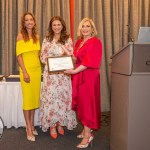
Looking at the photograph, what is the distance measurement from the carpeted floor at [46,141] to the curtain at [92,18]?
1.35m

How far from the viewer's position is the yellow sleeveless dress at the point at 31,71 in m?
3.01

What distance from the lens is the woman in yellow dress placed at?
301 centimetres

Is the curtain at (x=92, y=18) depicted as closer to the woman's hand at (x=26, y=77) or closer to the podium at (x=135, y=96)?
the woman's hand at (x=26, y=77)

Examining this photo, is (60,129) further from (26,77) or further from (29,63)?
(29,63)

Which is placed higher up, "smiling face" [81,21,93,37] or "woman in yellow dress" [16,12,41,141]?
"smiling face" [81,21,93,37]

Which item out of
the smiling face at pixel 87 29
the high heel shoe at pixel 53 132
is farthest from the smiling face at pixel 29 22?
the high heel shoe at pixel 53 132

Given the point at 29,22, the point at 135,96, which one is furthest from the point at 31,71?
the point at 135,96

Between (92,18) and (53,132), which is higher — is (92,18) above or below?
above

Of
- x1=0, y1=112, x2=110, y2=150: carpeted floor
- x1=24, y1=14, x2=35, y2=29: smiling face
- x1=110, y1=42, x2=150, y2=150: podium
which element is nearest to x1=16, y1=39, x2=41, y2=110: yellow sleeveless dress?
x1=24, y1=14, x2=35, y2=29: smiling face

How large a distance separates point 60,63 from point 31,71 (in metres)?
0.50

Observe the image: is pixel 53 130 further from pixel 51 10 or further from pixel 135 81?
pixel 51 10

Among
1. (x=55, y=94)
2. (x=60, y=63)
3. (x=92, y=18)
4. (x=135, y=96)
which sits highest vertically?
(x=92, y=18)

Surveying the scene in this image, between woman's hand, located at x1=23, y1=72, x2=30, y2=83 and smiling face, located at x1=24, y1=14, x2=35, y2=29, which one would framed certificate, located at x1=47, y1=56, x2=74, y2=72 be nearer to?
woman's hand, located at x1=23, y1=72, x2=30, y2=83

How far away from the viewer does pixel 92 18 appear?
14.9ft
